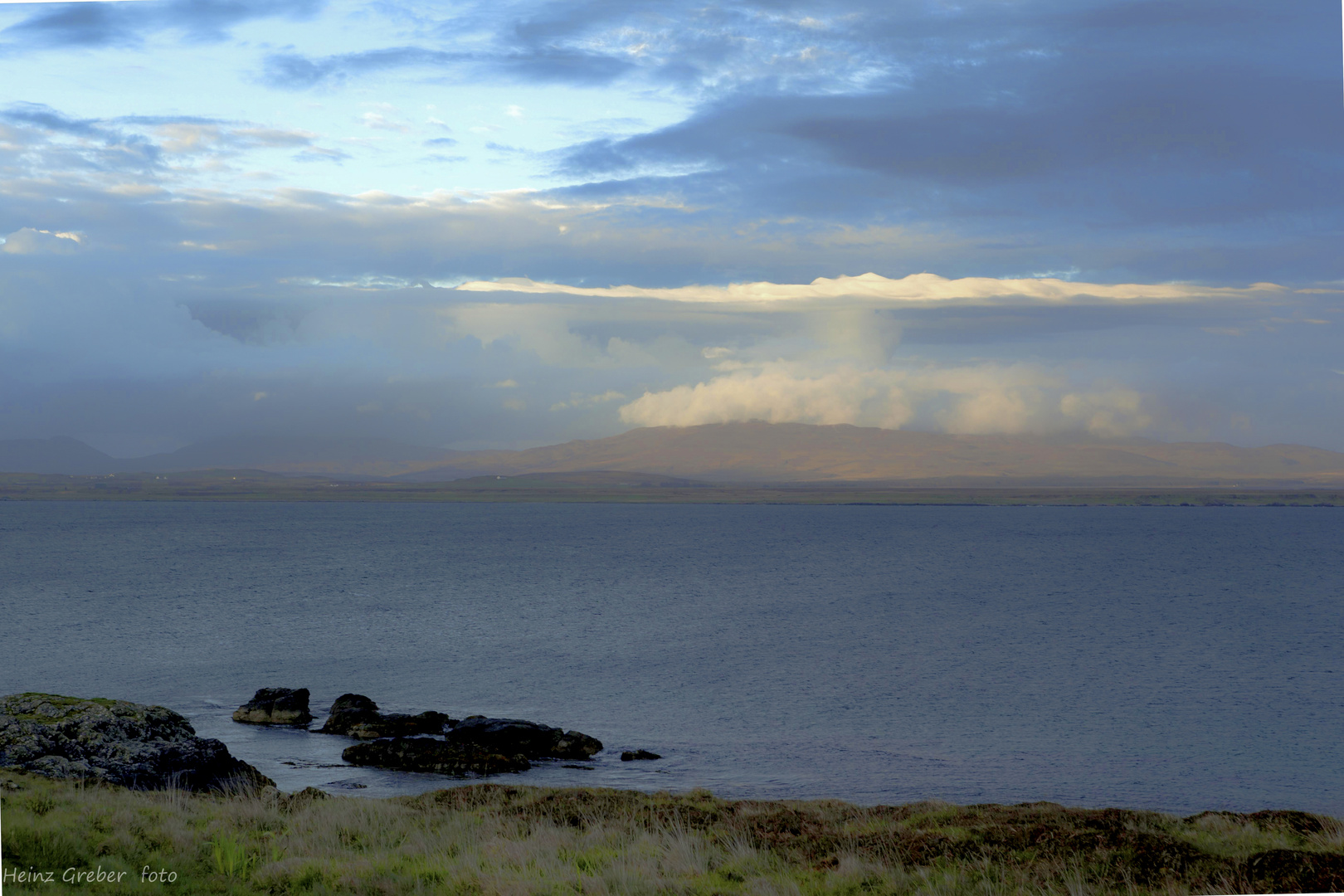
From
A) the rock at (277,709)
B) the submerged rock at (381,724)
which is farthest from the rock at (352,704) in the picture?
the rock at (277,709)

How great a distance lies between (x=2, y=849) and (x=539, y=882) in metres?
6.85

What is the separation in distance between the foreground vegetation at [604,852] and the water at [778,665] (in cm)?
1342

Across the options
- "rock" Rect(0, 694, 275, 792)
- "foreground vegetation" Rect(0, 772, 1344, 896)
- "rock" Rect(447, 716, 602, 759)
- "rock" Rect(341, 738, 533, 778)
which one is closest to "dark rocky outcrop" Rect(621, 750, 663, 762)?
"rock" Rect(447, 716, 602, 759)

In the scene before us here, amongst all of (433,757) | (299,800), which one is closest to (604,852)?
(299,800)

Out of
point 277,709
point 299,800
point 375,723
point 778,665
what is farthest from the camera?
point 778,665

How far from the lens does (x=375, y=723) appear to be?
3919 cm

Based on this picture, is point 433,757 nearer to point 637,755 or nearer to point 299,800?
point 637,755

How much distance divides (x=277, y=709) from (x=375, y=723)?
4922 millimetres

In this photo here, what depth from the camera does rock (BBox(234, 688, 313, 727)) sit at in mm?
40469

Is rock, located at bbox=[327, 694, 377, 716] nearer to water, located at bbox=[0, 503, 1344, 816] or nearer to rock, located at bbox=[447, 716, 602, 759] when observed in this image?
water, located at bbox=[0, 503, 1344, 816]

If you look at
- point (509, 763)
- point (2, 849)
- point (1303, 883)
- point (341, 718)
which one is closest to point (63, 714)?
point (2, 849)

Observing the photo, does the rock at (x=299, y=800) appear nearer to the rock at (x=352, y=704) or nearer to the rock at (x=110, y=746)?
the rock at (x=110, y=746)

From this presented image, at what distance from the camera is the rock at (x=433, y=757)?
3384 centimetres

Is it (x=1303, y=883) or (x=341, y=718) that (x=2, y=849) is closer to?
(x=1303, y=883)
